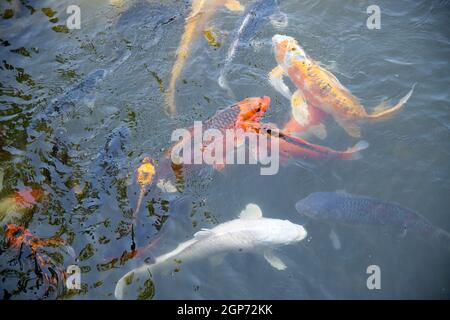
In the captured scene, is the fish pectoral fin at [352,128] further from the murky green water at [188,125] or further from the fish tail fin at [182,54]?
the fish tail fin at [182,54]

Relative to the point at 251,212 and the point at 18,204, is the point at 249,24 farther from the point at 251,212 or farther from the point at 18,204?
the point at 18,204

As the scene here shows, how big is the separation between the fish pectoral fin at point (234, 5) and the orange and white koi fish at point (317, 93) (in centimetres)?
180

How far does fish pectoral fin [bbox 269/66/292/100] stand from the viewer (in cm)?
599

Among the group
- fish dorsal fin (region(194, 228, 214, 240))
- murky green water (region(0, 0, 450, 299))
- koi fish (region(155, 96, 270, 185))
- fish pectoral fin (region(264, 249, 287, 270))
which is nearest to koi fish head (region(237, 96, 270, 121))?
koi fish (region(155, 96, 270, 185))

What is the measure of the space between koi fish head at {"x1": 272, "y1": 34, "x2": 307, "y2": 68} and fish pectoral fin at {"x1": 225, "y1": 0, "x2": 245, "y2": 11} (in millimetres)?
1433

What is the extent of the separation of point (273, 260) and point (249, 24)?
401cm

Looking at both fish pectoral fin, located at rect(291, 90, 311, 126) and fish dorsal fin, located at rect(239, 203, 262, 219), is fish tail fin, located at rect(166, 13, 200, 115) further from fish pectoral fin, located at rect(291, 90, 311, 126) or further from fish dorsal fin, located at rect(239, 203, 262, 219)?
fish dorsal fin, located at rect(239, 203, 262, 219)

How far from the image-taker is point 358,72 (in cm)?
636

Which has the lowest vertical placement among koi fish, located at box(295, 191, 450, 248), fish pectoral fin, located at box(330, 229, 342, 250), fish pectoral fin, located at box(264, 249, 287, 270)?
fish pectoral fin, located at box(264, 249, 287, 270)

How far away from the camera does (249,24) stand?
687 cm

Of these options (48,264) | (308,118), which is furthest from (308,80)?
(48,264)

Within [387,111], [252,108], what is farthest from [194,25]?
[387,111]

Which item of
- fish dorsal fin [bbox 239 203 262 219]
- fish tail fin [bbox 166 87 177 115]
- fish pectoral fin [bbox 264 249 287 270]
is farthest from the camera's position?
fish tail fin [bbox 166 87 177 115]
